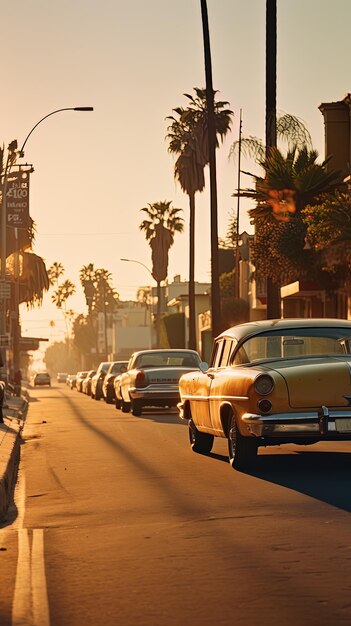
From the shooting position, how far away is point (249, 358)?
51.9 feet

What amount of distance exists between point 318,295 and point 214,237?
417 cm

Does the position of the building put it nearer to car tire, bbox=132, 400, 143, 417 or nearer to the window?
car tire, bbox=132, 400, 143, 417

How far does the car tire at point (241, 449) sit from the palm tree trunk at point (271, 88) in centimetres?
1671

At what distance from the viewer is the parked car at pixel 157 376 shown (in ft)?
106

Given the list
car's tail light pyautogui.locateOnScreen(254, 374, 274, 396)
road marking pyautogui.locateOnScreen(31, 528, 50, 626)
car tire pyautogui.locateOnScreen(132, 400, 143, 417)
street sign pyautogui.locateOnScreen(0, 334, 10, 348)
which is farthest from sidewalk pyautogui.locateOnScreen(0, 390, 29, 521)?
street sign pyautogui.locateOnScreen(0, 334, 10, 348)

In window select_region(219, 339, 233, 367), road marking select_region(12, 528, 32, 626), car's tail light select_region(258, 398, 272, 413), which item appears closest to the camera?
road marking select_region(12, 528, 32, 626)

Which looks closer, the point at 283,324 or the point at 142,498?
the point at 142,498

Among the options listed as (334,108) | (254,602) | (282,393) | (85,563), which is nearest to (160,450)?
(282,393)

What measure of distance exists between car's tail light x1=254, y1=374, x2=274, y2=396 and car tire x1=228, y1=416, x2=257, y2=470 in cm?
80

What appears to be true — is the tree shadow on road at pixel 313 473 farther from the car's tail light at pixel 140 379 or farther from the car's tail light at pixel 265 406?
the car's tail light at pixel 140 379

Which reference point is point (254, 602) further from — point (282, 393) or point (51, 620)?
point (282, 393)

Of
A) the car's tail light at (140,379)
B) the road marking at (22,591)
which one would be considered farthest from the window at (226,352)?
the car's tail light at (140,379)

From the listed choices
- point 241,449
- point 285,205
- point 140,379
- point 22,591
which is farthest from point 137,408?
point 22,591

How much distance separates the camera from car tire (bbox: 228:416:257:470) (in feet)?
49.6
